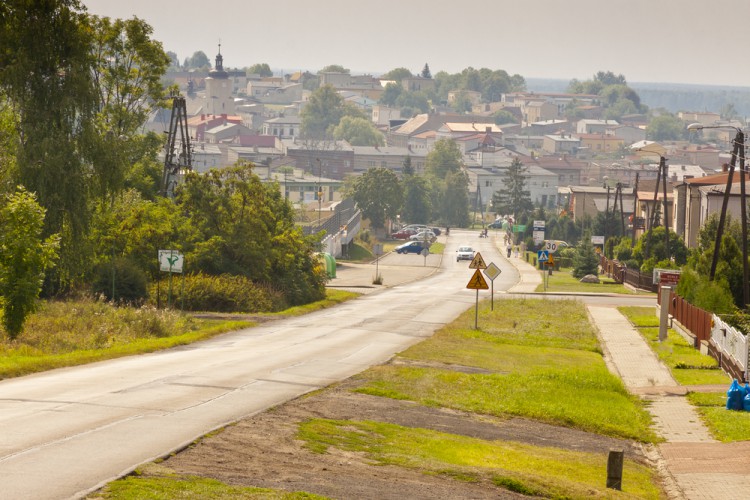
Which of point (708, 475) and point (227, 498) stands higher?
point (227, 498)

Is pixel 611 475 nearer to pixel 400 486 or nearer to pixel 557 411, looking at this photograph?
pixel 400 486

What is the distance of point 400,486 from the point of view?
1583 centimetres

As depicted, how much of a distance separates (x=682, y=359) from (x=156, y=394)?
801 inches

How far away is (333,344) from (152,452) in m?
20.1

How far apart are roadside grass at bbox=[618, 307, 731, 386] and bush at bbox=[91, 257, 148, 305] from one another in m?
18.5

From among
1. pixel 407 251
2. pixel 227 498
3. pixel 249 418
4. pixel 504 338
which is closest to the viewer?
pixel 227 498

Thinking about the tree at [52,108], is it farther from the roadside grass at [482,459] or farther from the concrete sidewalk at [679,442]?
the roadside grass at [482,459]

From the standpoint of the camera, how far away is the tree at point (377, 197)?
14575 cm

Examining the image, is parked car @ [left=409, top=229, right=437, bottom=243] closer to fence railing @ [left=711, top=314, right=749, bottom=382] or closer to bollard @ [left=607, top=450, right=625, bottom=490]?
fence railing @ [left=711, top=314, right=749, bottom=382]

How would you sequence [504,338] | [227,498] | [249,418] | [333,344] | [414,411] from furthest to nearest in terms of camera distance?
[504,338]
[333,344]
[414,411]
[249,418]
[227,498]

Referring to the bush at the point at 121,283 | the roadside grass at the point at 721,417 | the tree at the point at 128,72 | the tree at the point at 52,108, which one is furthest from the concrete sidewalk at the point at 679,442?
the tree at the point at 128,72

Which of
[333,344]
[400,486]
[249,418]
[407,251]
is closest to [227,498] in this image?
[400,486]

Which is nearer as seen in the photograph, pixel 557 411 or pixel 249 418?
pixel 249 418

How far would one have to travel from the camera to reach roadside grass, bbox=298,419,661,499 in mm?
17406
